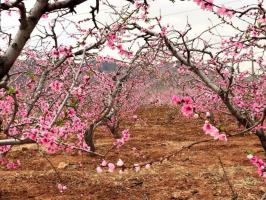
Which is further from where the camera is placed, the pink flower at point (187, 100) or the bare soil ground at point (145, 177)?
the bare soil ground at point (145, 177)

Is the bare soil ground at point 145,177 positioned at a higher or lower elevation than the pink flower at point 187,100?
lower

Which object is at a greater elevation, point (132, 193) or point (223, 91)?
point (223, 91)

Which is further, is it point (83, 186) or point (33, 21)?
point (83, 186)

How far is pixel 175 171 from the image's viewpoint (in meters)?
11.6

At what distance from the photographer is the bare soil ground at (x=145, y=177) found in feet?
31.7

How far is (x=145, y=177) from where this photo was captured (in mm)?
11016

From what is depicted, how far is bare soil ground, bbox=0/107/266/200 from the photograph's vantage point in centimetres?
966

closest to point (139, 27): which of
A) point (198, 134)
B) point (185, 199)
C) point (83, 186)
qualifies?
point (185, 199)

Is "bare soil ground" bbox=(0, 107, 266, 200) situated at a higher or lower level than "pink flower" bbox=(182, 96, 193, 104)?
lower

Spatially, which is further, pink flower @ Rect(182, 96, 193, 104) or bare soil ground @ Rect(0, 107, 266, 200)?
bare soil ground @ Rect(0, 107, 266, 200)

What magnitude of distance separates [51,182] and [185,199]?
3.65 m

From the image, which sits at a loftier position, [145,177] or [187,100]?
[187,100]

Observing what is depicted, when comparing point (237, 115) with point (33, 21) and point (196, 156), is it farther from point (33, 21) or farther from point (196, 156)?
point (196, 156)

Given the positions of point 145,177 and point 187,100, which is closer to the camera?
point 187,100
